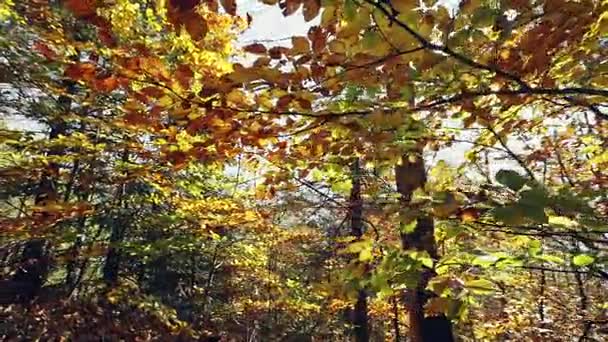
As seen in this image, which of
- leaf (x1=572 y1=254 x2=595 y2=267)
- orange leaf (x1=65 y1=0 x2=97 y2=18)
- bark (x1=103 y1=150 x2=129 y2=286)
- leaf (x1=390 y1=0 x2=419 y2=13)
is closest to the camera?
leaf (x1=390 y1=0 x2=419 y2=13)

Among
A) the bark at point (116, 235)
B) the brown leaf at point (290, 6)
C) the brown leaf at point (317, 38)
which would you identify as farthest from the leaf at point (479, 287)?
the bark at point (116, 235)

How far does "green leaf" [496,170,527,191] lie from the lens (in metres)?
1.25

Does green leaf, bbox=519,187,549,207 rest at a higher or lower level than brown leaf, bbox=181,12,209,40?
lower

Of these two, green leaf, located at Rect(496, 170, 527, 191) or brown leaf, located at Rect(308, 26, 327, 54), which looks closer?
green leaf, located at Rect(496, 170, 527, 191)

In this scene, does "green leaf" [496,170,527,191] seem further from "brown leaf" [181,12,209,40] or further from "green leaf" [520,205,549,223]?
"brown leaf" [181,12,209,40]

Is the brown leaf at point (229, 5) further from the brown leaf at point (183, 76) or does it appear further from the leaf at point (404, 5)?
the leaf at point (404, 5)

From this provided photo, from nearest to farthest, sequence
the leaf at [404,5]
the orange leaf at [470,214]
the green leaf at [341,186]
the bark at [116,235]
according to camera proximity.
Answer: the leaf at [404,5], the orange leaf at [470,214], the green leaf at [341,186], the bark at [116,235]

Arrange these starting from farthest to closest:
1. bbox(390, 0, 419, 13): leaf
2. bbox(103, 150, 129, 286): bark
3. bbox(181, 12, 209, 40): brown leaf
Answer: bbox(103, 150, 129, 286): bark
bbox(181, 12, 209, 40): brown leaf
bbox(390, 0, 419, 13): leaf

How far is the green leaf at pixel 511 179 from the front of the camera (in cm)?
125

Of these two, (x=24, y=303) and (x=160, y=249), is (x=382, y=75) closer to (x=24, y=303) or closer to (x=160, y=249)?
(x=160, y=249)

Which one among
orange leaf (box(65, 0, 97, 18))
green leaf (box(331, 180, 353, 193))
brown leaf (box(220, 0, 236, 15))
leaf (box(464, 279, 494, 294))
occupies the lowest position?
leaf (box(464, 279, 494, 294))

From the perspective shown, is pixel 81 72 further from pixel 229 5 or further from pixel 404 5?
pixel 404 5

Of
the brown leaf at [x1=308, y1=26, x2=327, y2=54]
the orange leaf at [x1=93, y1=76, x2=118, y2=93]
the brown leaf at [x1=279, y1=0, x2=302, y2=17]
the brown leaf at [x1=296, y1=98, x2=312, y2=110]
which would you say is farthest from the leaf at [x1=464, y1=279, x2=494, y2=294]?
the orange leaf at [x1=93, y1=76, x2=118, y2=93]

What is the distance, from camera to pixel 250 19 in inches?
81.9
